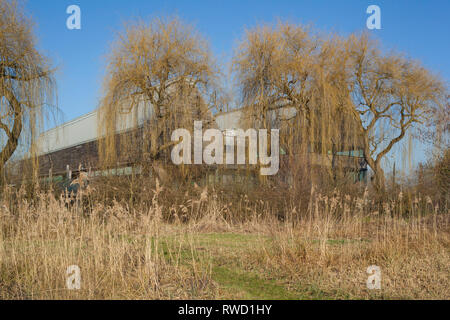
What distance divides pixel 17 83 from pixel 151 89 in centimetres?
466

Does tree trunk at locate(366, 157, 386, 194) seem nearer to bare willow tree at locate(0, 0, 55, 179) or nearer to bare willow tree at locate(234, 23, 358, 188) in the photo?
bare willow tree at locate(234, 23, 358, 188)

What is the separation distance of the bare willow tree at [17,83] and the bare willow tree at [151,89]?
3.56 meters

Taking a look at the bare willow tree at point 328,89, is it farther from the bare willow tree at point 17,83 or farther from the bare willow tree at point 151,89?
the bare willow tree at point 17,83

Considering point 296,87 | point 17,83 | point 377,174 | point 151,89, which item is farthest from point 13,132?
point 377,174

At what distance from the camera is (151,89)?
1287 centimetres

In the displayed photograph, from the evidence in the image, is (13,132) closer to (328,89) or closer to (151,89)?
(151,89)

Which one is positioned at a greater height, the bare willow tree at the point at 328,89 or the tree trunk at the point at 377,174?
the bare willow tree at the point at 328,89

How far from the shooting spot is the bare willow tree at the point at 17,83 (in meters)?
8.55

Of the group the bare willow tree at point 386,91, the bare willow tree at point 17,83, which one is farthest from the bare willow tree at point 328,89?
the bare willow tree at point 17,83

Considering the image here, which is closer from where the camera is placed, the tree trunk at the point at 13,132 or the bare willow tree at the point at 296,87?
the tree trunk at the point at 13,132

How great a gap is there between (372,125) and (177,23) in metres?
7.77

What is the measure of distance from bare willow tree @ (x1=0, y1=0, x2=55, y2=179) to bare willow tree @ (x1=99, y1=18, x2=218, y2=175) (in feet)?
11.7
